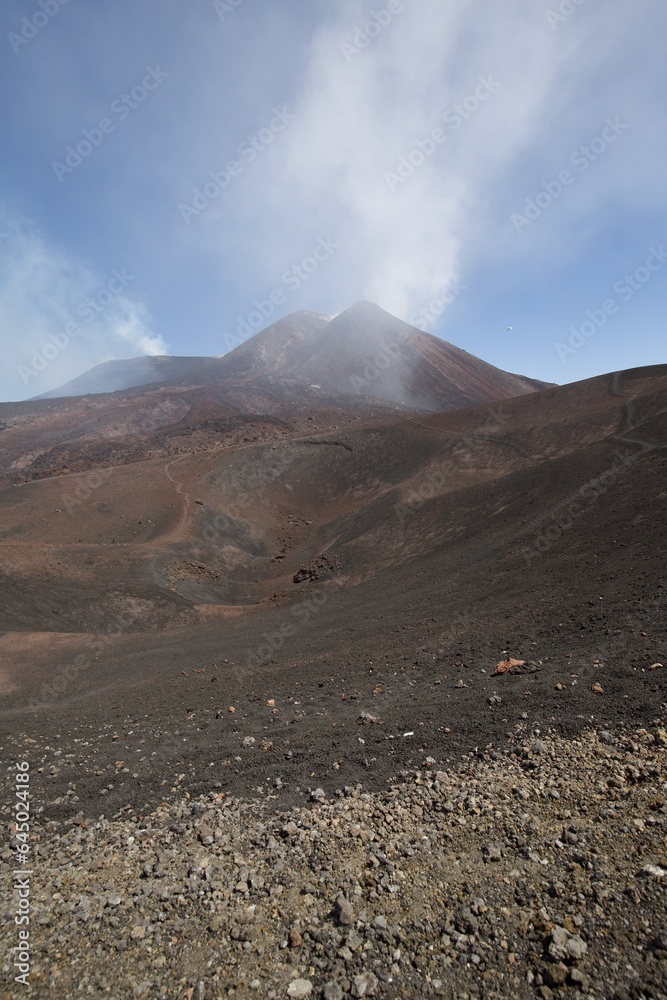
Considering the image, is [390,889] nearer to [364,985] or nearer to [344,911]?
[344,911]

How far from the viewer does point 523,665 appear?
24.9 ft

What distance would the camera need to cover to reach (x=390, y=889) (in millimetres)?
3875

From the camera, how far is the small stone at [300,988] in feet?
10.6

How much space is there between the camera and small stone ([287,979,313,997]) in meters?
3.23

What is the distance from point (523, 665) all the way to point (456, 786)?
318cm

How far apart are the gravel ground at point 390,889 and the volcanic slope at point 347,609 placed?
67 cm

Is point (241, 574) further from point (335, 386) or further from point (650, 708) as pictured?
point (335, 386)

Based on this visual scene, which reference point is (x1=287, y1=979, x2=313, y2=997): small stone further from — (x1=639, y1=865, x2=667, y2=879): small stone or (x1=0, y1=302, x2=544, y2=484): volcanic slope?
(x1=0, y1=302, x2=544, y2=484): volcanic slope

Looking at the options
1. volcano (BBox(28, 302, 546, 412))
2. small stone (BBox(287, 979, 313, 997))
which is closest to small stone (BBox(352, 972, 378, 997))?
small stone (BBox(287, 979, 313, 997))

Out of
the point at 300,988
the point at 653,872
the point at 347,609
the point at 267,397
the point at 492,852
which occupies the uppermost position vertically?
the point at 267,397

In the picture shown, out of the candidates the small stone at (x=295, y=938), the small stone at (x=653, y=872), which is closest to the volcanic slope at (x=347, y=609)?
the small stone at (x=295, y=938)

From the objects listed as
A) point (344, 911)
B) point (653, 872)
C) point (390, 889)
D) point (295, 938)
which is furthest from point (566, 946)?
point (295, 938)

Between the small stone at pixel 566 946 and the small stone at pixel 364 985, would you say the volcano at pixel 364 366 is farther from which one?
the small stone at pixel 566 946

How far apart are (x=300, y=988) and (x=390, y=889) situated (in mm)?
950
